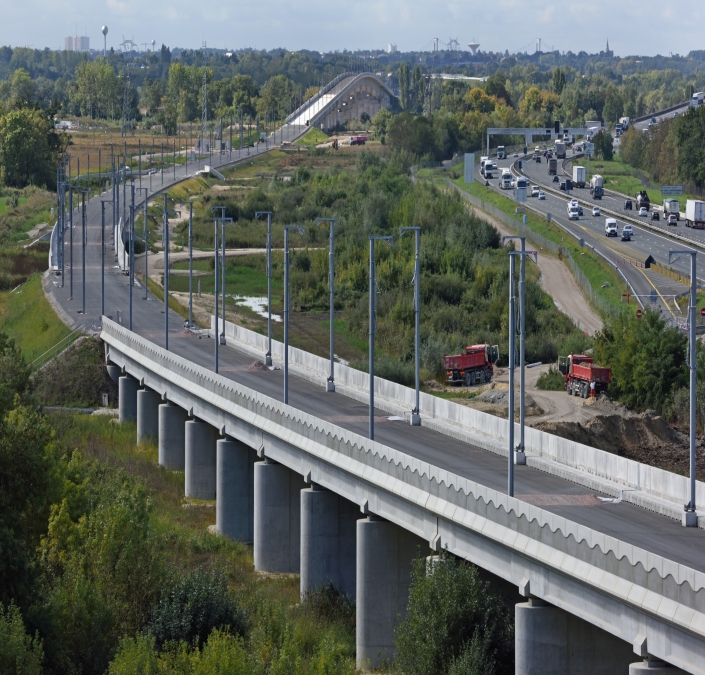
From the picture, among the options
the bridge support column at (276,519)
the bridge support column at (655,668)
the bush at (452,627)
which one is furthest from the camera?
the bridge support column at (276,519)

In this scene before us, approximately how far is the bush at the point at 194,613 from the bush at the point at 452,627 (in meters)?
5.30

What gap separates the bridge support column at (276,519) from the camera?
47938 mm

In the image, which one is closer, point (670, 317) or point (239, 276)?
point (670, 317)

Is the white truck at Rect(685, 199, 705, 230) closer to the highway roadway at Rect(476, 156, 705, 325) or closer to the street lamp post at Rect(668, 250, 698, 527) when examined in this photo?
the highway roadway at Rect(476, 156, 705, 325)

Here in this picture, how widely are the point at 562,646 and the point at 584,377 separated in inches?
1514

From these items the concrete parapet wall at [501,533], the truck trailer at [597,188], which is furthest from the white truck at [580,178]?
the concrete parapet wall at [501,533]

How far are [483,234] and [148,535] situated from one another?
7765 cm

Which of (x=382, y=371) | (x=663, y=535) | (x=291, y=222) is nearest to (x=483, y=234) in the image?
(x=291, y=222)

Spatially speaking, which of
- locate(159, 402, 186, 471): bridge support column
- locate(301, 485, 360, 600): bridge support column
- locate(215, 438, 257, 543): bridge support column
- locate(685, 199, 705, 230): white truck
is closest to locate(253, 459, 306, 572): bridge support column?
locate(215, 438, 257, 543): bridge support column

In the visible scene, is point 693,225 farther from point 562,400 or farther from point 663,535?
point 663,535

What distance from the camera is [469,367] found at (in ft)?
242

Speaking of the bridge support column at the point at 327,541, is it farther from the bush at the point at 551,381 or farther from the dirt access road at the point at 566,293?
the dirt access road at the point at 566,293

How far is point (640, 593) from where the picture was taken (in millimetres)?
26500

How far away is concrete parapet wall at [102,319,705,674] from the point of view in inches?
1016
